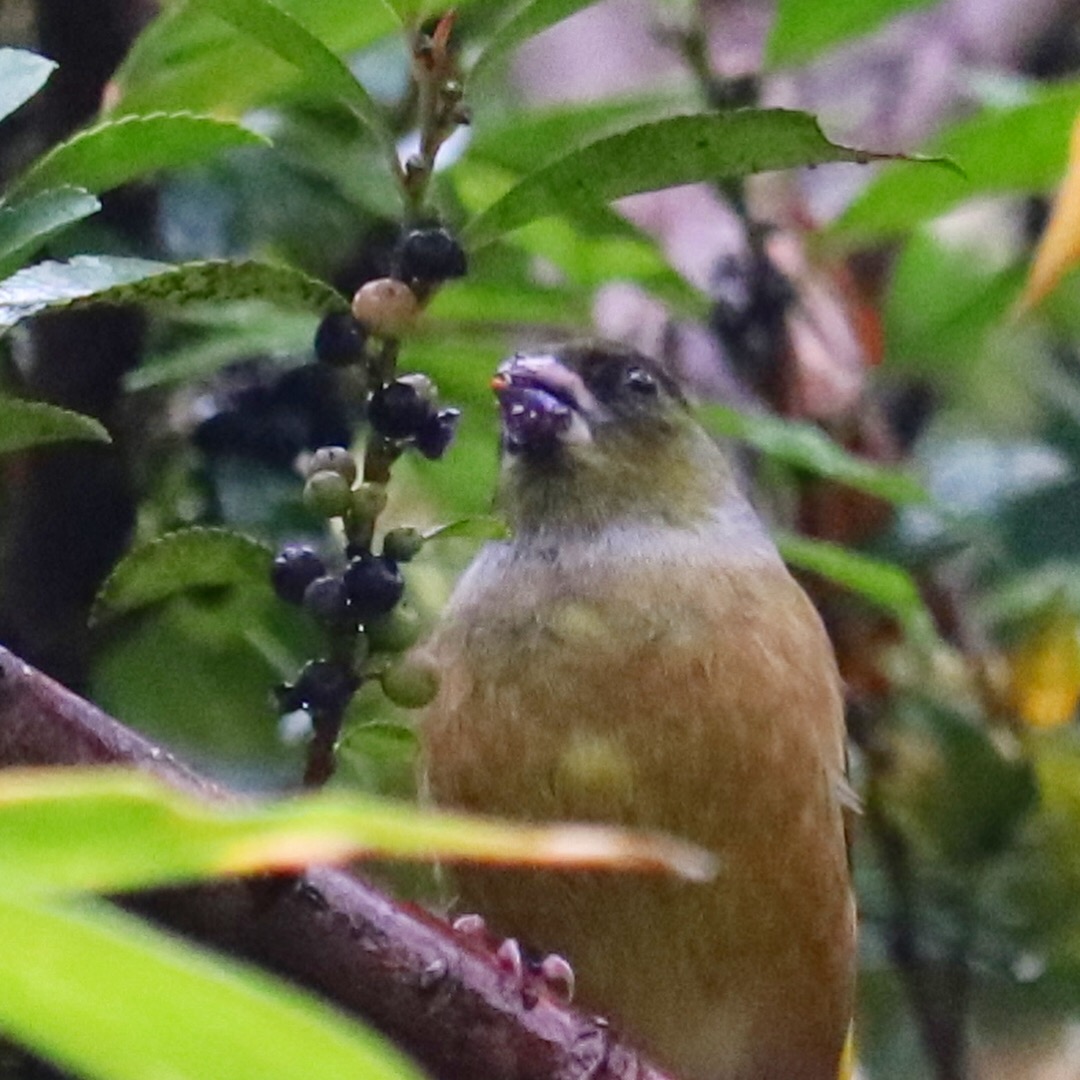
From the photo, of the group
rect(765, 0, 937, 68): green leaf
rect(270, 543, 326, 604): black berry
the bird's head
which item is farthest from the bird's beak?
rect(270, 543, 326, 604): black berry

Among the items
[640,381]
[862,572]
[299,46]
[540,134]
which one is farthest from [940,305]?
[299,46]

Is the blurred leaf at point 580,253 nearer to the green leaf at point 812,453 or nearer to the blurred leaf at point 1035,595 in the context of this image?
the green leaf at point 812,453

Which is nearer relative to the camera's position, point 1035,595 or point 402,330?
point 402,330

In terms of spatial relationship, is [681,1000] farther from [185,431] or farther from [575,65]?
[575,65]

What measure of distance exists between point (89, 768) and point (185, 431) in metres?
0.90

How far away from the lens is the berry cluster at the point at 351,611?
3.61ft

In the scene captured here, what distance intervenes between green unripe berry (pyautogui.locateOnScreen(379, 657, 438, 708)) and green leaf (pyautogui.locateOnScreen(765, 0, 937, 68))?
925 mm

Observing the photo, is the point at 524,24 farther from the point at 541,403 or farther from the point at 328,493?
the point at 541,403

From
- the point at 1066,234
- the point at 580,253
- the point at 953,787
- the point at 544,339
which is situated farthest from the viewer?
the point at 544,339

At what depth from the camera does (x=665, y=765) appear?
1612 mm

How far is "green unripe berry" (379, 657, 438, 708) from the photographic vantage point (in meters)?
1.13

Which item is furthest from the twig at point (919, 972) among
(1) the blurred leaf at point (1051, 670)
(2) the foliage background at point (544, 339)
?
(1) the blurred leaf at point (1051, 670)

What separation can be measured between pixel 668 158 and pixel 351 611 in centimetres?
34

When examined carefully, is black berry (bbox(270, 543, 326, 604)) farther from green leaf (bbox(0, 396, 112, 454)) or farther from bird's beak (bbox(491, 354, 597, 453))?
bird's beak (bbox(491, 354, 597, 453))
